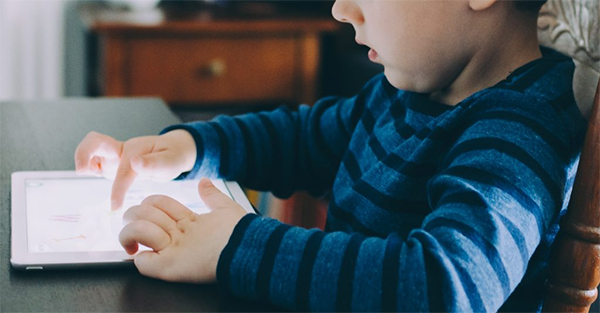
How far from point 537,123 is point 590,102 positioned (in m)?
0.08

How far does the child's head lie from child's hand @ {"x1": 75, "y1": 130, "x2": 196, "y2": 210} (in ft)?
0.67

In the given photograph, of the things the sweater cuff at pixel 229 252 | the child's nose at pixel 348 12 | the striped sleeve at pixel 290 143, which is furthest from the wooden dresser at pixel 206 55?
the sweater cuff at pixel 229 252

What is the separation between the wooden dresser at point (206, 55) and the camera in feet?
6.31

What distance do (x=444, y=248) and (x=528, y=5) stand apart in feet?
0.78

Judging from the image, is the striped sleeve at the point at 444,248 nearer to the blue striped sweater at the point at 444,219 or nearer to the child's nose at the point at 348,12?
the blue striped sweater at the point at 444,219

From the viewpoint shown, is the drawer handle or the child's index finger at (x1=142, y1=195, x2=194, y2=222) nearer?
the child's index finger at (x1=142, y1=195, x2=194, y2=222)

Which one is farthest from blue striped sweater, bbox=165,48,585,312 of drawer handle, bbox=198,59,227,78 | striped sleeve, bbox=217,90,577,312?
drawer handle, bbox=198,59,227,78

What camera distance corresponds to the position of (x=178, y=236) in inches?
20.0

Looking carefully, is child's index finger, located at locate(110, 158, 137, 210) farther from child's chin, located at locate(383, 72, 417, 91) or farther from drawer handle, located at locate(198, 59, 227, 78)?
drawer handle, located at locate(198, 59, 227, 78)

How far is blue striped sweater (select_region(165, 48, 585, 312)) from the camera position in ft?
1.47

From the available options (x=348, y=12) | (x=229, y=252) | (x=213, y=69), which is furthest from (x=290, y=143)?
(x=213, y=69)

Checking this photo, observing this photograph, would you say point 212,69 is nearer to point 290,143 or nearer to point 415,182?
point 290,143

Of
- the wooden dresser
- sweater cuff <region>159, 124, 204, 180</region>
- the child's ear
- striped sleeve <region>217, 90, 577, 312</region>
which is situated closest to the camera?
striped sleeve <region>217, 90, 577, 312</region>

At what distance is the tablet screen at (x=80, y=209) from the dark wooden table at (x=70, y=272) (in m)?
0.02
